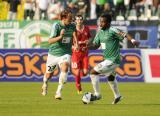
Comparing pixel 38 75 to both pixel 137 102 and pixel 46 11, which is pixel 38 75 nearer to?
pixel 46 11

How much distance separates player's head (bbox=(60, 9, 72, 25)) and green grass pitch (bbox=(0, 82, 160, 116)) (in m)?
2.24

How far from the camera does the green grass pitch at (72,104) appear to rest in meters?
16.9

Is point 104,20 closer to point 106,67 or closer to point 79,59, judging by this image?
point 106,67

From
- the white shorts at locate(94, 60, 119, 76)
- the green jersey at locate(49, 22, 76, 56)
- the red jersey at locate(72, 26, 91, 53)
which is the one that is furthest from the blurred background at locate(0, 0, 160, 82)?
the white shorts at locate(94, 60, 119, 76)

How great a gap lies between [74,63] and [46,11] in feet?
38.3

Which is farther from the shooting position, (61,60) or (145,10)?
(145,10)

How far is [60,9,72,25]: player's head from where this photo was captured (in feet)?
69.5

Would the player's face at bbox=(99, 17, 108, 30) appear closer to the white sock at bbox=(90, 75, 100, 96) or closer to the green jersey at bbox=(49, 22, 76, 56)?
the white sock at bbox=(90, 75, 100, 96)

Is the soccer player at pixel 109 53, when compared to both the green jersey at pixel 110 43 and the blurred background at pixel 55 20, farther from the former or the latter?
the blurred background at pixel 55 20

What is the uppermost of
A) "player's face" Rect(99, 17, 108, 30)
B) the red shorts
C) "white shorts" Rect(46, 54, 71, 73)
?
"player's face" Rect(99, 17, 108, 30)

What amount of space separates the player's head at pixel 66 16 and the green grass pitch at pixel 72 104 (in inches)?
88.2

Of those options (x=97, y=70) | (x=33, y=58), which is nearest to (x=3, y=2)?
(x=33, y=58)

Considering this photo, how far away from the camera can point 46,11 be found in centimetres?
3762

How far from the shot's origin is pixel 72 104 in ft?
64.0
